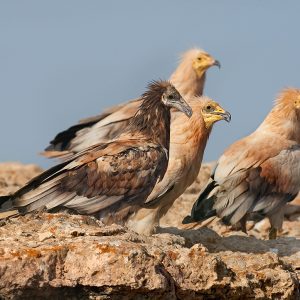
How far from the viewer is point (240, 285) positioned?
25.0 feet

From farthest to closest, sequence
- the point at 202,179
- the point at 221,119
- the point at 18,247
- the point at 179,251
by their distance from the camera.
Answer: the point at 202,179 → the point at 221,119 → the point at 179,251 → the point at 18,247

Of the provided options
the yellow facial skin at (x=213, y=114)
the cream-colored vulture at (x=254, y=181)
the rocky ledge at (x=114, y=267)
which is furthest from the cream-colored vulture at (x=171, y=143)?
the rocky ledge at (x=114, y=267)

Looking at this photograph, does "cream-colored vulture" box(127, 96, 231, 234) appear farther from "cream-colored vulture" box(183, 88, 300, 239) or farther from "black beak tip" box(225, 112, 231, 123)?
"cream-colored vulture" box(183, 88, 300, 239)

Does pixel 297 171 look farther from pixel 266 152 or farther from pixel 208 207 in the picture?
pixel 208 207

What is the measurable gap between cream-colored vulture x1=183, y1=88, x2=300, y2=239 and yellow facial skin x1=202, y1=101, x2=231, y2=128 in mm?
678

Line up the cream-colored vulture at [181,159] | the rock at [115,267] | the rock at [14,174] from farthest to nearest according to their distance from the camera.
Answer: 1. the rock at [14,174]
2. the cream-colored vulture at [181,159]
3. the rock at [115,267]

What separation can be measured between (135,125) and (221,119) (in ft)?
5.62

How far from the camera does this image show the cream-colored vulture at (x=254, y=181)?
1345 cm

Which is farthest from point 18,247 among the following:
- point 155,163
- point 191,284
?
point 155,163

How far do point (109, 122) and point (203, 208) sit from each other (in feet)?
12.4

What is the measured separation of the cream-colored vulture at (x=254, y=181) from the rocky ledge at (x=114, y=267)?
491 cm

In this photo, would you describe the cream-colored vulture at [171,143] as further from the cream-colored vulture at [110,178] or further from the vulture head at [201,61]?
the vulture head at [201,61]

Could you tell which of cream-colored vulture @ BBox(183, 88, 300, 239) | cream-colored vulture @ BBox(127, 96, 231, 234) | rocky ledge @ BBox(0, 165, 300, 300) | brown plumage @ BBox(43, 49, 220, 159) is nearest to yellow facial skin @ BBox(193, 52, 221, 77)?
brown plumage @ BBox(43, 49, 220, 159)

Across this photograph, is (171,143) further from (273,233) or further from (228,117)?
(273,233)
